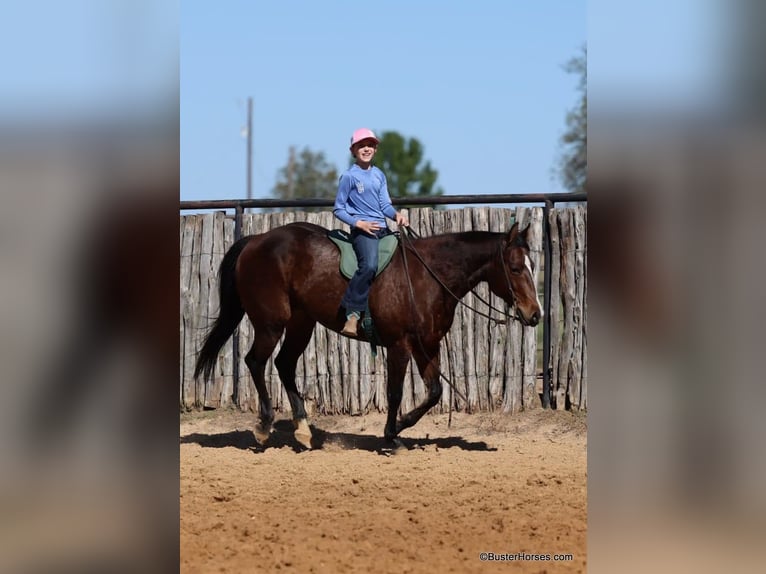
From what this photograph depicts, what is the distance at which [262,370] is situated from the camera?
8.95 meters

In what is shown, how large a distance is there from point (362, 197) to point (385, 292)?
0.88 metres

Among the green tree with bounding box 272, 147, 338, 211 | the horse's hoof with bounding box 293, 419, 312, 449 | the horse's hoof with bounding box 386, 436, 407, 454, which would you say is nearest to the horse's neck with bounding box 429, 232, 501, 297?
the horse's hoof with bounding box 386, 436, 407, 454

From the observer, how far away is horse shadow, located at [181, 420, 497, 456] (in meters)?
8.76

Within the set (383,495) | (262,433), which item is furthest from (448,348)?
(383,495)

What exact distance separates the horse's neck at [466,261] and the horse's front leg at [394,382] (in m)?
0.77

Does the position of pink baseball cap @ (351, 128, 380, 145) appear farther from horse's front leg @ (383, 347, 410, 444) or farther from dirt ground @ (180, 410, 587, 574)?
dirt ground @ (180, 410, 587, 574)

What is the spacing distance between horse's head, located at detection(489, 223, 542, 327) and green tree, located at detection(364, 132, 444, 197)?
47915mm

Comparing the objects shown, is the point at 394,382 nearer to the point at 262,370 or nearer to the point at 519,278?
the point at 262,370

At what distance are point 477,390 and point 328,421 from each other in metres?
1.67

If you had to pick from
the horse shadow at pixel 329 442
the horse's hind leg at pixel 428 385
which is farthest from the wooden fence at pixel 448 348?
the horse's hind leg at pixel 428 385
